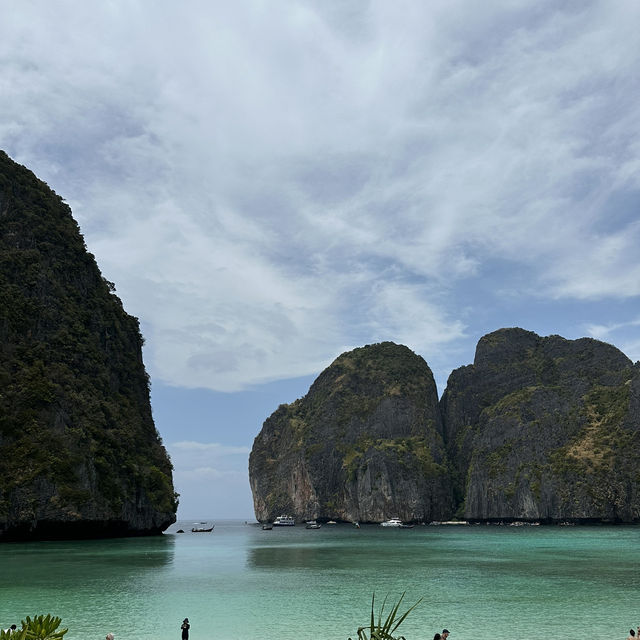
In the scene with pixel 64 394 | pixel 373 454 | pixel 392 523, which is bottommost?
pixel 392 523

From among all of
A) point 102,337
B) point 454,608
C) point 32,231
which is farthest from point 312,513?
point 454,608

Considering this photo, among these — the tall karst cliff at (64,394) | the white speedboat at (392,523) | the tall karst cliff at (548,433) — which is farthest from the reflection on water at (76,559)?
the tall karst cliff at (548,433)

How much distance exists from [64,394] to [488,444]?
4848 inches

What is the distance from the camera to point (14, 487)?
63.6 m

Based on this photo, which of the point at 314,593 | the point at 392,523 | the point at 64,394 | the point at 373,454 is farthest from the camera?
the point at 373,454

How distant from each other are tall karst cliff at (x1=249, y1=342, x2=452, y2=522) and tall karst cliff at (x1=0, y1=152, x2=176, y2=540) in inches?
3378

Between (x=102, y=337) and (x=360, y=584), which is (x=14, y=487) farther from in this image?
(x=360, y=584)

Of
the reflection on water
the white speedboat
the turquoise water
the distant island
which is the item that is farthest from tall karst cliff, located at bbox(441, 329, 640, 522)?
the reflection on water

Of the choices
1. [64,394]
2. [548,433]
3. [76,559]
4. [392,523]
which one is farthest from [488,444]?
[76,559]

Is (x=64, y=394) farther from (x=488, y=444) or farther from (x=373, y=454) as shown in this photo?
(x=488, y=444)

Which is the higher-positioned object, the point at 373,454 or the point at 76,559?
the point at 373,454

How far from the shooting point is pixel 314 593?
34.1 meters

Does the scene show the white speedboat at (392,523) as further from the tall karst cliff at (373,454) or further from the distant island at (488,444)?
the distant island at (488,444)

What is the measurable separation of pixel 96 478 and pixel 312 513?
119 metres
